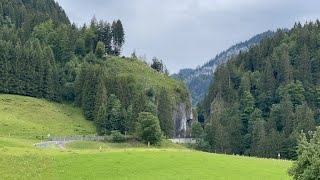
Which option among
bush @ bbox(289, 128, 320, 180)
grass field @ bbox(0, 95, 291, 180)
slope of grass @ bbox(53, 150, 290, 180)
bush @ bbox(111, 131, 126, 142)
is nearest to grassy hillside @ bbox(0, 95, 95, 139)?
bush @ bbox(111, 131, 126, 142)

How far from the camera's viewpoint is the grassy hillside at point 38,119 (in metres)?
122

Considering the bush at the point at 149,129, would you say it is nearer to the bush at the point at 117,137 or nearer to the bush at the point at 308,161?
the bush at the point at 117,137

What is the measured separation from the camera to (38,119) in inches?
5507

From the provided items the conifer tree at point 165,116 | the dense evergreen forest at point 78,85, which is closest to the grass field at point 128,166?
the dense evergreen forest at point 78,85

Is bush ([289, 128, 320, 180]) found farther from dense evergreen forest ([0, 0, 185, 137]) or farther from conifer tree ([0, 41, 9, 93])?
conifer tree ([0, 41, 9, 93])

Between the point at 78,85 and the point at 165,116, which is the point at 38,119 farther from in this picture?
the point at 165,116

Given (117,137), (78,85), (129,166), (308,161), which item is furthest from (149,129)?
(308,161)

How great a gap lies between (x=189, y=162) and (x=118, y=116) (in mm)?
87515

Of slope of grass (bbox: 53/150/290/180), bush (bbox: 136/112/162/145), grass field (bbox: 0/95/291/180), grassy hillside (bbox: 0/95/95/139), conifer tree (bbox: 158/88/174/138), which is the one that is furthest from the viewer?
conifer tree (bbox: 158/88/174/138)

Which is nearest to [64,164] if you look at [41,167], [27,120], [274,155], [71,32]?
[41,167]

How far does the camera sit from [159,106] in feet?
561

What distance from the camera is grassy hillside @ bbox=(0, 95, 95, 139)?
12231cm

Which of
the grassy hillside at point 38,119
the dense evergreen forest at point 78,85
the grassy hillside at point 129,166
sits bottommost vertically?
the grassy hillside at point 129,166

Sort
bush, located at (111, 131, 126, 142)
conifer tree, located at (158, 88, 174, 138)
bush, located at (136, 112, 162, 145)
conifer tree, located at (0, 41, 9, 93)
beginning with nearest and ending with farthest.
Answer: bush, located at (136, 112, 162, 145), bush, located at (111, 131, 126, 142), conifer tree, located at (0, 41, 9, 93), conifer tree, located at (158, 88, 174, 138)
